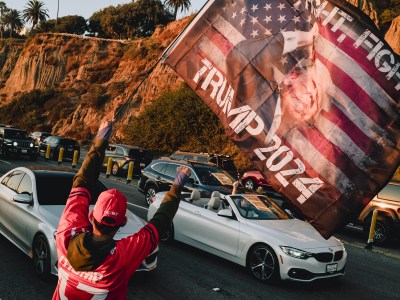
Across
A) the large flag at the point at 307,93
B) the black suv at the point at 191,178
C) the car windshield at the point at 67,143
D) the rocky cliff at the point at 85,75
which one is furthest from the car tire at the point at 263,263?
the rocky cliff at the point at 85,75

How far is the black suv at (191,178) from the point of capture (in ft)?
43.1

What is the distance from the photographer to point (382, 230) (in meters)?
11.9

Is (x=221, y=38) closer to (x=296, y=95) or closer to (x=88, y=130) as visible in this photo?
(x=296, y=95)

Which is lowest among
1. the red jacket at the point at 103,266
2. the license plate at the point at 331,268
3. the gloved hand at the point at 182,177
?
the license plate at the point at 331,268

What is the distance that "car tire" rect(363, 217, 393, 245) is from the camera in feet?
38.7

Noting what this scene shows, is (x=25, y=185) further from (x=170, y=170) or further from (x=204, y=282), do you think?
(x=170, y=170)

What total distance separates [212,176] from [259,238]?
620 cm

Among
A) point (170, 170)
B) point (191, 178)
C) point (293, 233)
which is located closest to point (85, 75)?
point (170, 170)

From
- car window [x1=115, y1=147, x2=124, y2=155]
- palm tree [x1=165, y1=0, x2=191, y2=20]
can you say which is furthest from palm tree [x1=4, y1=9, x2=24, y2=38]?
car window [x1=115, y1=147, x2=124, y2=155]

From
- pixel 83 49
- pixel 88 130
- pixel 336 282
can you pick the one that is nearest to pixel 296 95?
pixel 336 282

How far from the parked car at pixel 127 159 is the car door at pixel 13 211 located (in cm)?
1407

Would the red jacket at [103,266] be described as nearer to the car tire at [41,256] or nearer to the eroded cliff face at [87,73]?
the car tire at [41,256]

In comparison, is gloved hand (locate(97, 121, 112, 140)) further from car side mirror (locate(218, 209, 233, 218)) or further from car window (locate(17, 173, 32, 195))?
car side mirror (locate(218, 209, 233, 218))

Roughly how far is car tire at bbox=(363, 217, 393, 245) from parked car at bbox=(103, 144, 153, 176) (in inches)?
529
